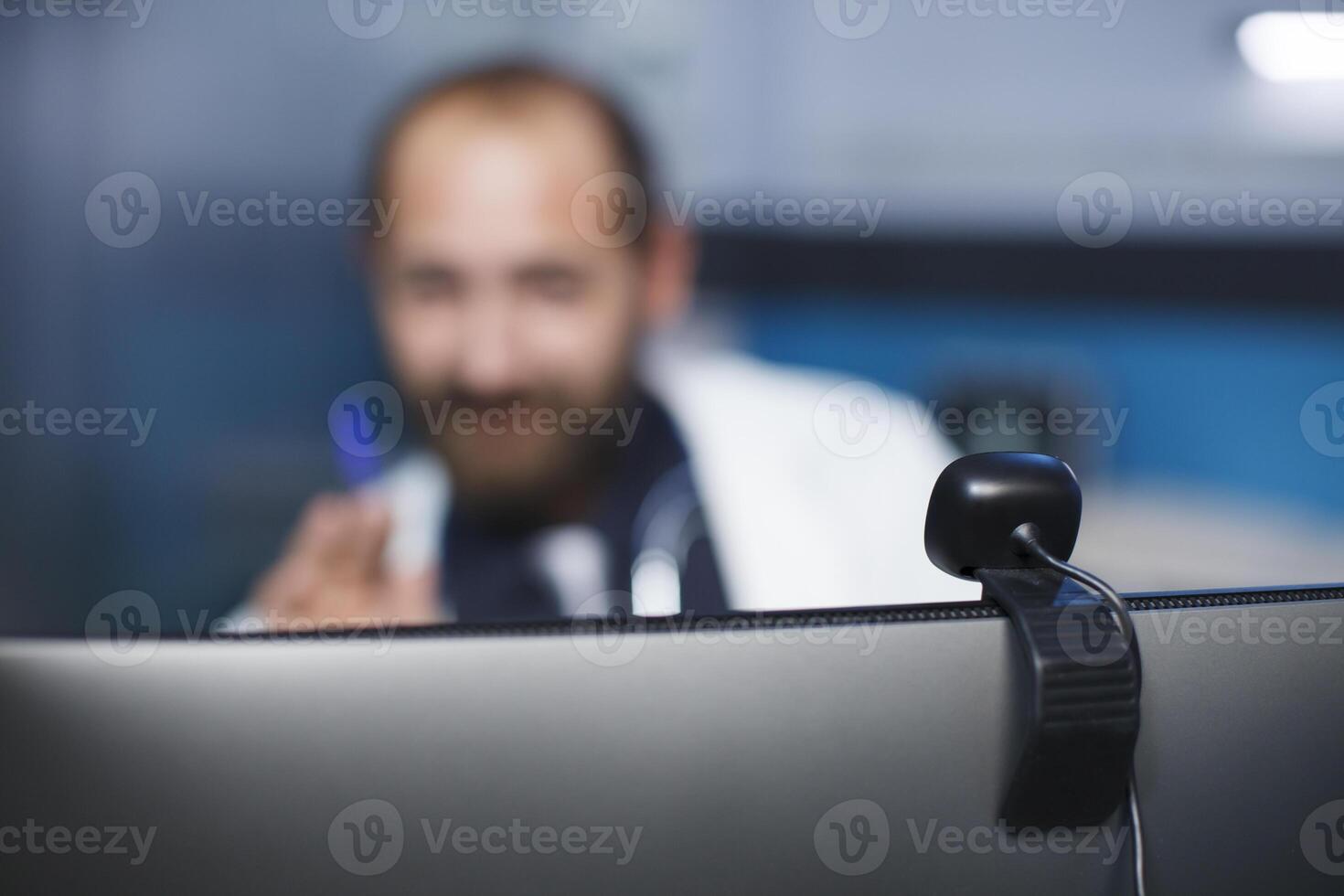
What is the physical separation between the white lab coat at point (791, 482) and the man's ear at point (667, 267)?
0.33 ft

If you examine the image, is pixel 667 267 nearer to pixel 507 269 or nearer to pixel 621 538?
pixel 507 269

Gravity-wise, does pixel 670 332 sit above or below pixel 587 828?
above

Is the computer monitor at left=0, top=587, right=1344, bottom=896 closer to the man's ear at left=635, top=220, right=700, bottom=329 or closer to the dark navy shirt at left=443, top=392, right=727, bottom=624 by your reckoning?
the dark navy shirt at left=443, top=392, right=727, bottom=624

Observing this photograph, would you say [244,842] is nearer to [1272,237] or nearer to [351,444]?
[351,444]

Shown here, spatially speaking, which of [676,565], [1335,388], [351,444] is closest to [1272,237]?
[1335,388]

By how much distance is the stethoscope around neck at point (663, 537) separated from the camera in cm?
205

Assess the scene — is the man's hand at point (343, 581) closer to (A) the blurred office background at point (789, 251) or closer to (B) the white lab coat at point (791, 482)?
(B) the white lab coat at point (791, 482)

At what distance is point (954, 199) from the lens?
2.20 metres

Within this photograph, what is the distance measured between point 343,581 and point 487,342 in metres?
0.59

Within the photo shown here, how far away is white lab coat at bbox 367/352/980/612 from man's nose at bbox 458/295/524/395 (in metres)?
0.21

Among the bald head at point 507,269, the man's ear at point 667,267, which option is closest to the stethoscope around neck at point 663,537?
the bald head at point 507,269

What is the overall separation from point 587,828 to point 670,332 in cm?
183

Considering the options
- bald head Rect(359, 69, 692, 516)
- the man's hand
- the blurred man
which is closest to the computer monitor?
the man's hand

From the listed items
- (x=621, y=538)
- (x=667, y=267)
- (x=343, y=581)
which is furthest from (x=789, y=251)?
(x=343, y=581)
